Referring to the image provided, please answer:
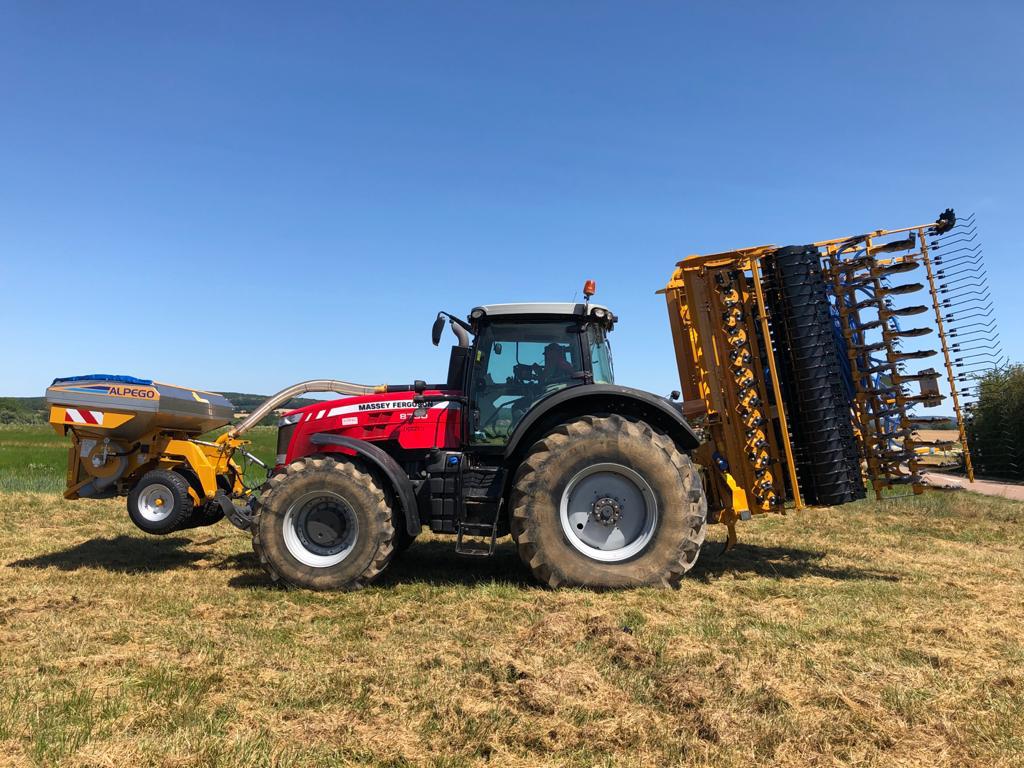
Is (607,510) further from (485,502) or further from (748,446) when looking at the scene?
(748,446)

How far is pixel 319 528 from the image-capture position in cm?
512

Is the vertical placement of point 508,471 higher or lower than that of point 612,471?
higher

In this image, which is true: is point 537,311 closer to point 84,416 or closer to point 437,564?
point 437,564

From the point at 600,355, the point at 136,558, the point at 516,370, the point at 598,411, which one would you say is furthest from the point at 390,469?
the point at 136,558

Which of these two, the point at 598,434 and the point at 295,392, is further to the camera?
the point at 295,392

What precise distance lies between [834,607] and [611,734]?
8.45 ft

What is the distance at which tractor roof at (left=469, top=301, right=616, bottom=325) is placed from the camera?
17.7ft

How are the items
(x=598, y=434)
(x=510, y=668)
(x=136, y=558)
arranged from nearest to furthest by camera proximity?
(x=510, y=668)
(x=598, y=434)
(x=136, y=558)

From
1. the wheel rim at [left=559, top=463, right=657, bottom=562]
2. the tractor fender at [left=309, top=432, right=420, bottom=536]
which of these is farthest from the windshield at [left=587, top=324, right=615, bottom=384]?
the tractor fender at [left=309, top=432, right=420, bottom=536]

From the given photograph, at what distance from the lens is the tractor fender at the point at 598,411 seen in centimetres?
499

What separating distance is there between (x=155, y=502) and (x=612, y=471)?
14.0ft

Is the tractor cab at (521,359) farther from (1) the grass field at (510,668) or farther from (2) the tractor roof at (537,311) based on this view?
(1) the grass field at (510,668)

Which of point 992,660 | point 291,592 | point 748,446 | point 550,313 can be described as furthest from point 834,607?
point 291,592

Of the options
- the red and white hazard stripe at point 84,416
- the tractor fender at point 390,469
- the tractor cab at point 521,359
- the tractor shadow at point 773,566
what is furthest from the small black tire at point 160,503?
the tractor shadow at point 773,566
